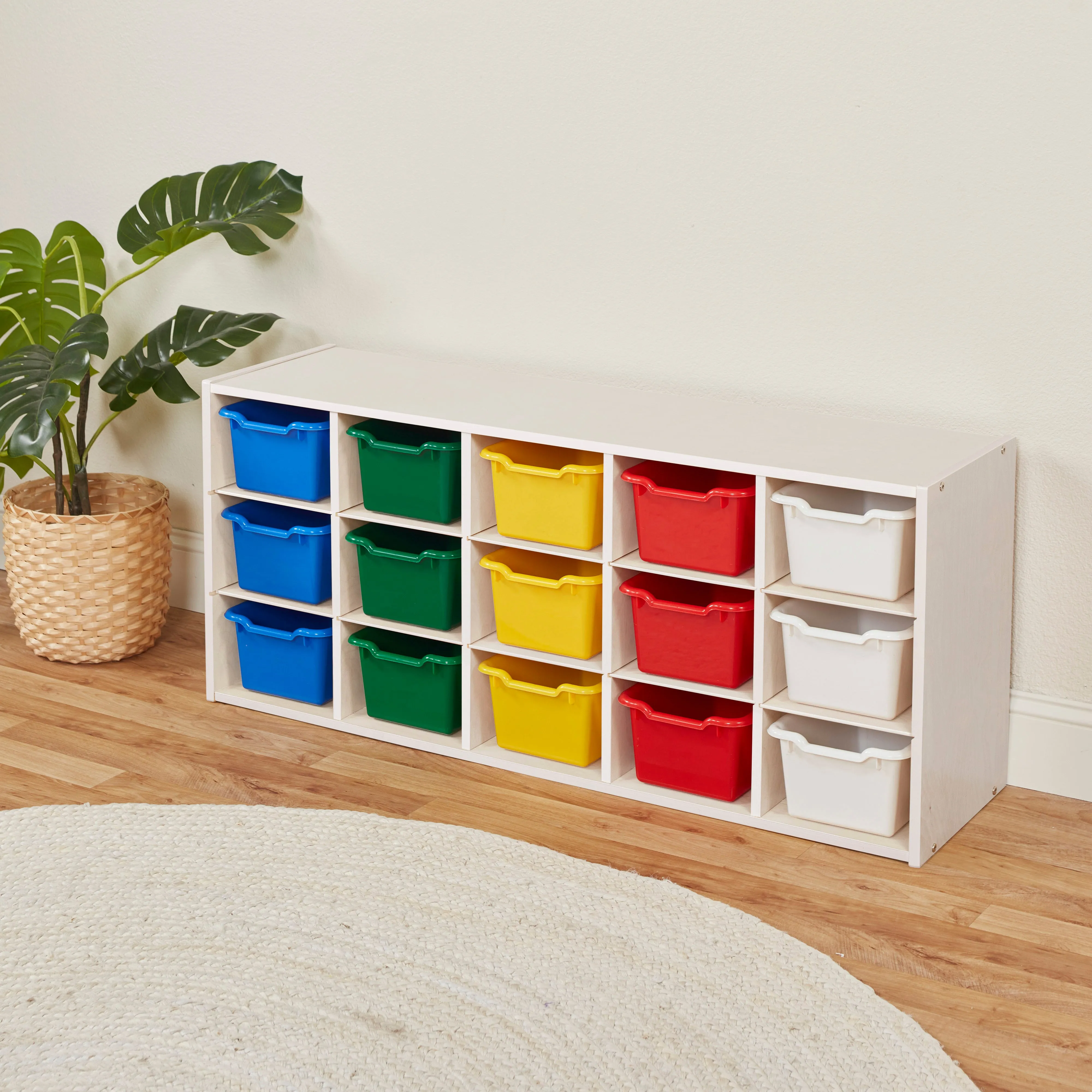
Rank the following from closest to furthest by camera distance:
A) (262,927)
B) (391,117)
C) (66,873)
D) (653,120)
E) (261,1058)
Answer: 1. (261,1058)
2. (262,927)
3. (66,873)
4. (653,120)
5. (391,117)

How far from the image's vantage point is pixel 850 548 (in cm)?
232

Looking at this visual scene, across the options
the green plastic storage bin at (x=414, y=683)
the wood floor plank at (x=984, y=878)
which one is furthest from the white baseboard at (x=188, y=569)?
the wood floor plank at (x=984, y=878)

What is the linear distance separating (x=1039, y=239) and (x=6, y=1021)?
2000 mm

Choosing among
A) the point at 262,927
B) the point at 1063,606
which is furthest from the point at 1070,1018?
the point at 262,927

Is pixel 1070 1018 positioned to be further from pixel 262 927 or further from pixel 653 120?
pixel 653 120

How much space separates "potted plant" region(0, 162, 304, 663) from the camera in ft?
10.0

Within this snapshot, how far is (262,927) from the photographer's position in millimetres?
2178

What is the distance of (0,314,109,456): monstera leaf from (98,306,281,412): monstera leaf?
199mm

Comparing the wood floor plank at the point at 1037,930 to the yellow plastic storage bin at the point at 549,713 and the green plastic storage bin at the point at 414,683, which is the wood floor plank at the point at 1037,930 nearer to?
the yellow plastic storage bin at the point at 549,713

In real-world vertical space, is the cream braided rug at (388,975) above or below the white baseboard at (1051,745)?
below

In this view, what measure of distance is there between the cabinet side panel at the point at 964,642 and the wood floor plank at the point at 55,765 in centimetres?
146

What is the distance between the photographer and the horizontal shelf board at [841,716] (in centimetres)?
235

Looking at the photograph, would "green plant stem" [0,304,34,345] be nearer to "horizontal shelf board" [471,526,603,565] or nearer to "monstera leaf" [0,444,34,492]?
"monstera leaf" [0,444,34,492]

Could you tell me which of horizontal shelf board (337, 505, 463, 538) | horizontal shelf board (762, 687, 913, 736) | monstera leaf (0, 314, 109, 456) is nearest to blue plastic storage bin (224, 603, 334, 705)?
horizontal shelf board (337, 505, 463, 538)
